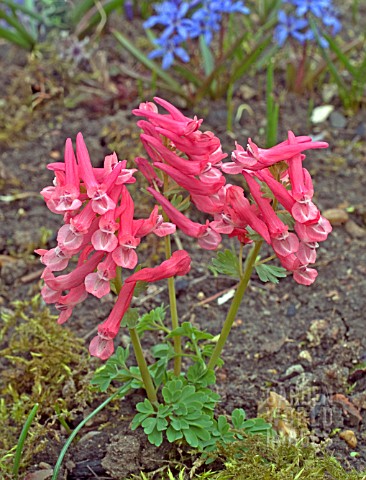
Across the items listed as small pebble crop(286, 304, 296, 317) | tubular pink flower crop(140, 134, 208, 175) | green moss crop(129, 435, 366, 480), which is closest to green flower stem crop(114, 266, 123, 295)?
tubular pink flower crop(140, 134, 208, 175)

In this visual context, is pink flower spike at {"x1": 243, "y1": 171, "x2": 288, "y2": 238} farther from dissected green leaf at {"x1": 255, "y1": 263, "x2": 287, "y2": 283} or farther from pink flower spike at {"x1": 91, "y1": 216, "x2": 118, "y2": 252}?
pink flower spike at {"x1": 91, "y1": 216, "x2": 118, "y2": 252}

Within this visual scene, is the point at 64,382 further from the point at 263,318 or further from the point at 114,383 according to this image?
the point at 263,318

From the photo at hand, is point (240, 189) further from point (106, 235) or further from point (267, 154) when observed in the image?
point (106, 235)

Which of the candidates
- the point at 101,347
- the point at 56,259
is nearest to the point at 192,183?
the point at 56,259

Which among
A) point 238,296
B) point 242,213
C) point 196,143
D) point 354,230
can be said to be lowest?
point 354,230

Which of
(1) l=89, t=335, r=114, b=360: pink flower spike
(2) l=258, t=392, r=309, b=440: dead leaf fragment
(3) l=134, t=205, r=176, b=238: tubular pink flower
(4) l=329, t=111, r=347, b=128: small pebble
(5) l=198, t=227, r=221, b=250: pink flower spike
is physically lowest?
(2) l=258, t=392, r=309, b=440: dead leaf fragment

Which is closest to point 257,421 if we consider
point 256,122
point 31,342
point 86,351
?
point 86,351
